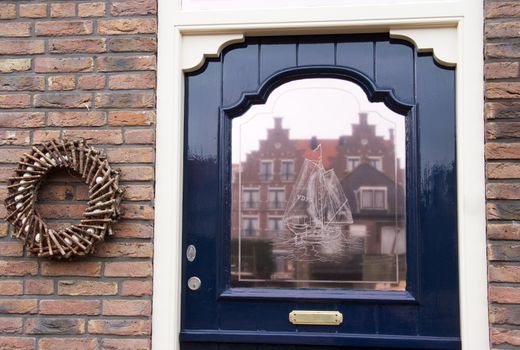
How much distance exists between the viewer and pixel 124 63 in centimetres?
260

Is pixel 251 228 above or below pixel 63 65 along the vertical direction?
below

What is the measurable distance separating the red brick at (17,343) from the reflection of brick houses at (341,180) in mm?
995

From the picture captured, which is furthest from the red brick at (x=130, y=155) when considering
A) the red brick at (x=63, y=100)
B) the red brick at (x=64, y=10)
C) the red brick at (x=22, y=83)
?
the red brick at (x=64, y=10)

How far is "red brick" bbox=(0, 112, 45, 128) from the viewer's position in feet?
8.59

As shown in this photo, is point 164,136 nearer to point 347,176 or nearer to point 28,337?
point 347,176

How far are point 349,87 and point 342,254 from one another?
30.1 inches

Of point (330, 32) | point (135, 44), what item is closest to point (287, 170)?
point (330, 32)

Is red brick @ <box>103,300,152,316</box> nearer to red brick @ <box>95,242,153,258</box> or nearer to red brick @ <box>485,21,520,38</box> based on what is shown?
red brick @ <box>95,242,153,258</box>

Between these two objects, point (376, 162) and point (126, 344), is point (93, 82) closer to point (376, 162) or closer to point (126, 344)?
point (126, 344)

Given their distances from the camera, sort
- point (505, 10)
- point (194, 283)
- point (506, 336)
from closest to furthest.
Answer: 1. point (506, 336)
2. point (505, 10)
3. point (194, 283)

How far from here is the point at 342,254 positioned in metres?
2.60

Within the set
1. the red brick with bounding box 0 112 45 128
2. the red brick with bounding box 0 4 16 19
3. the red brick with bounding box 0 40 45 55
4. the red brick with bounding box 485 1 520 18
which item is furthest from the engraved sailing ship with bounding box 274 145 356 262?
the red brick with bounding box 0 4 16 19

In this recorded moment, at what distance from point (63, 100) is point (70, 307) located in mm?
925

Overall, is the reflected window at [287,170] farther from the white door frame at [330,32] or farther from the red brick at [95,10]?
the red brick at [95,10]
